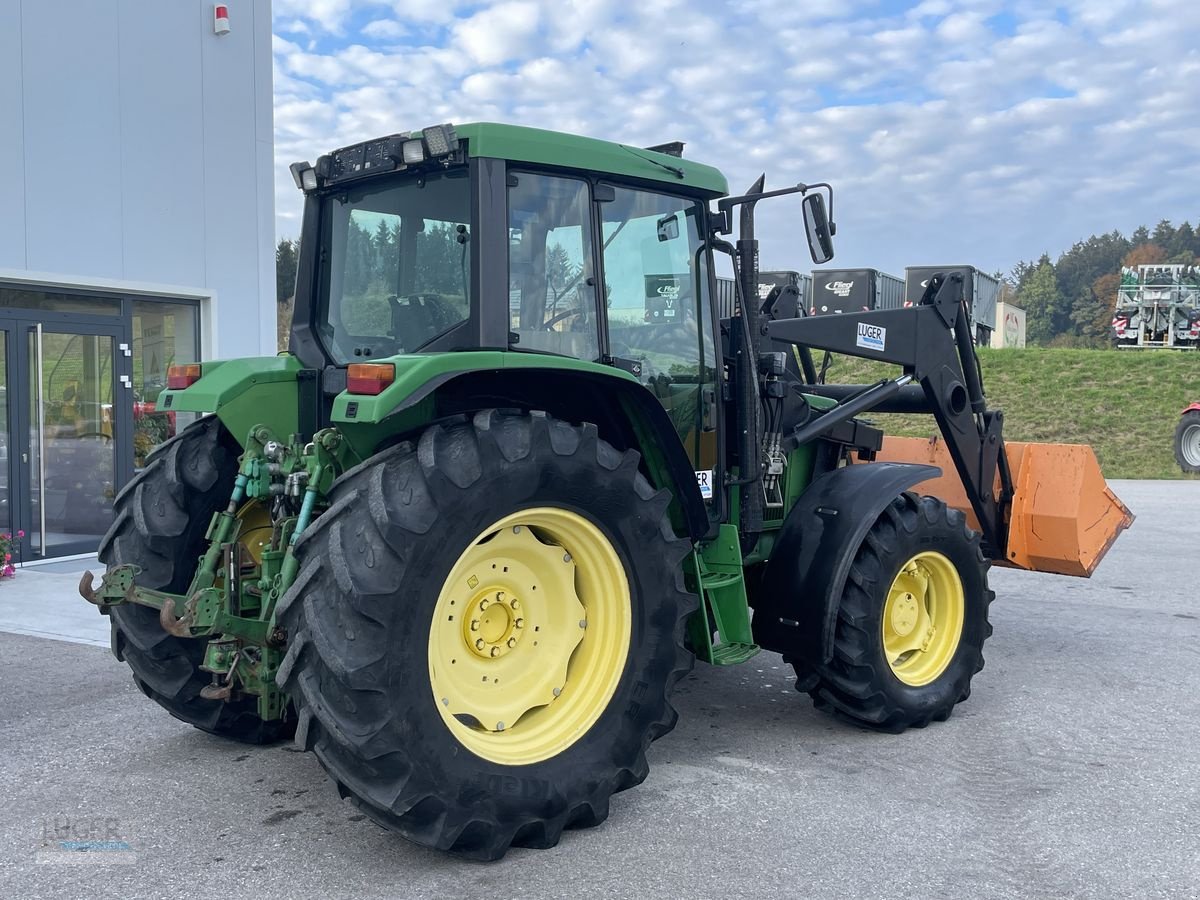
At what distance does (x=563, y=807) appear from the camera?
383cm

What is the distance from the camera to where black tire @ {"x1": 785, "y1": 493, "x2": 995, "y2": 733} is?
501 centimetres

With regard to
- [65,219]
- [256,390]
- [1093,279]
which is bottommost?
[256,390]

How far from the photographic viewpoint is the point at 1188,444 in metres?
19.2

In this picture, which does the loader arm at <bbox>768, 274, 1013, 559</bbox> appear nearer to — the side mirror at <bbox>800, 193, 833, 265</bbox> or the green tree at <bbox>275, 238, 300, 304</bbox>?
the side mirror at <bbox>800, 193, 833, 265</bbox>

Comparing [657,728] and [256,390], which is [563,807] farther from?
[256,390]

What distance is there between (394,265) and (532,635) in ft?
5.45

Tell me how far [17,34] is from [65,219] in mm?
1510

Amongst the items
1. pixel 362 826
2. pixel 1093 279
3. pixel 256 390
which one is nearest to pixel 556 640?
pixel 362 826

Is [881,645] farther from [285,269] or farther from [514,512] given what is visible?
[285,269]

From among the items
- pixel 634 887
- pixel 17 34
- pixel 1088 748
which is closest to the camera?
pixel 634 887

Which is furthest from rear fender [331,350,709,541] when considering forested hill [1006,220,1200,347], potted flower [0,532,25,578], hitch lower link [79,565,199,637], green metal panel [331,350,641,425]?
forested hill [1006,220,1200,347]

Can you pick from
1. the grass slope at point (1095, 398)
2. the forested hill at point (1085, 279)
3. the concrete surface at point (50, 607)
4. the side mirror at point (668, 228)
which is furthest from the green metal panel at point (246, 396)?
the forested hill at point (1085, 279)

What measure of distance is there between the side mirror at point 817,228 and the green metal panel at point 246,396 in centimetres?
230

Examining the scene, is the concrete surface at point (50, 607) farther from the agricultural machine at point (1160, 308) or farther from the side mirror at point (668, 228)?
the agricultural machine at point (1160, 308)
